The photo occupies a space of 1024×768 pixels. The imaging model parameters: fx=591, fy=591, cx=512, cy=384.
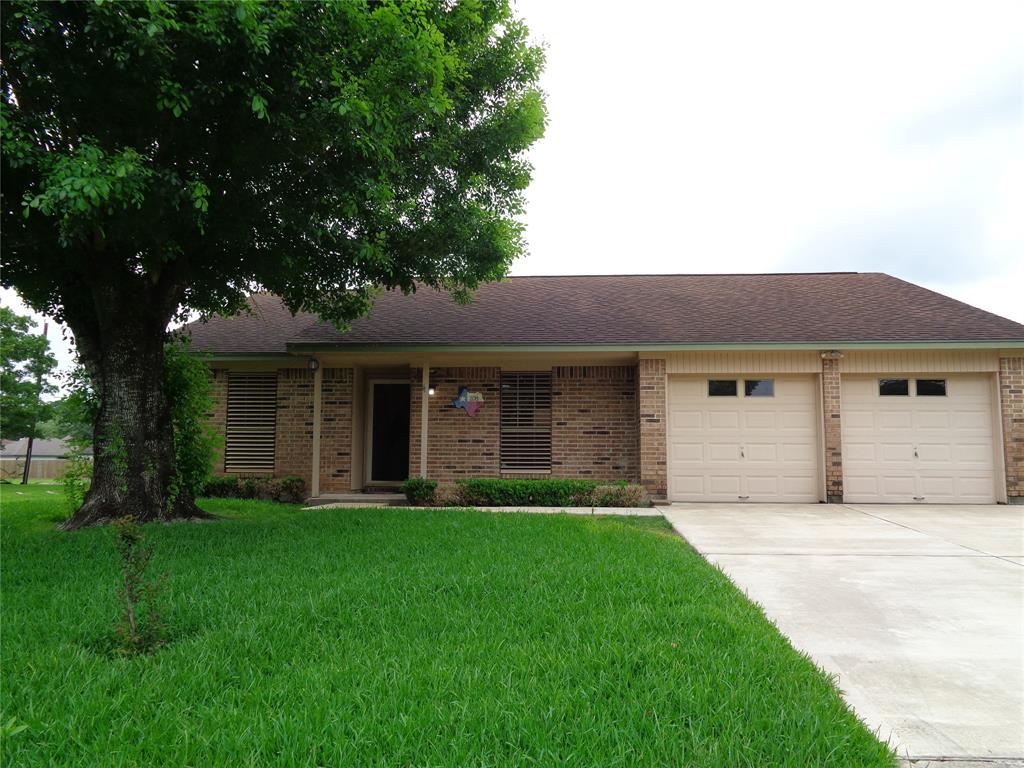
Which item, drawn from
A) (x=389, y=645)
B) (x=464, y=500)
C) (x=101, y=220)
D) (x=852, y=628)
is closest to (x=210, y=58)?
(x=101, y=220)

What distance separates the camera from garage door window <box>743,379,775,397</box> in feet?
36.1

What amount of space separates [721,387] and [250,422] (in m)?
9.42

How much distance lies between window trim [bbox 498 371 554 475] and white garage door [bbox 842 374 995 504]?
17.9 feet

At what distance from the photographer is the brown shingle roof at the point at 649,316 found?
35.3ft

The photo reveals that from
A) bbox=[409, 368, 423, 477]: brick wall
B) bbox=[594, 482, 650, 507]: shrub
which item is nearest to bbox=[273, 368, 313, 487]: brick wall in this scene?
bbox=[409, 368, 423, 477]: brick wall

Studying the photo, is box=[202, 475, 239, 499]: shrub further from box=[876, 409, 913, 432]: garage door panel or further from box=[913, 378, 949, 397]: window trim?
box=[913, 378, 949, 397]: window trim

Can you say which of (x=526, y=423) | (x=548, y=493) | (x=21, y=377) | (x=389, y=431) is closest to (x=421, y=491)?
(x=548, y=493)

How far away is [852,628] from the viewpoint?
12.6 feet

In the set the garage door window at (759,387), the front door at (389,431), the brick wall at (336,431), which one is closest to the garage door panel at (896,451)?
the garage door window at (759,387)

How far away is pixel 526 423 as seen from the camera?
11.8 metres

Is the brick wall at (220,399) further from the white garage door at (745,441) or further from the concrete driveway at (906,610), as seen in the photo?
the concrete driveway at (906,610)

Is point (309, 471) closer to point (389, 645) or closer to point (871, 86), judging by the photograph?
point (389, 645)

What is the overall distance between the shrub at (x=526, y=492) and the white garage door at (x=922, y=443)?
4806 mm

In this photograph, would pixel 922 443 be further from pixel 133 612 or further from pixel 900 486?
pixel 133 612
